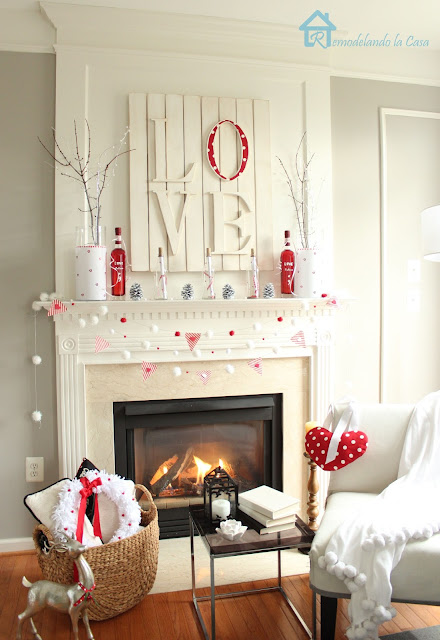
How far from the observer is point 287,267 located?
2828 mm

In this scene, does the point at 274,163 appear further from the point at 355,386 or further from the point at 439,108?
the point at 355,386

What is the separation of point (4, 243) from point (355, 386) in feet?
6.56

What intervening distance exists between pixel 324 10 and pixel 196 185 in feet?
3.43

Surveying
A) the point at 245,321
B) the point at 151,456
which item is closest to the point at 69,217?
the point at 245,321

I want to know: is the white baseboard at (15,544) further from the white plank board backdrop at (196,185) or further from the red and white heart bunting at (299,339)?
the red and white heart bunting at (299,339)

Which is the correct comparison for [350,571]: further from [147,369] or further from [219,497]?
[147,369]

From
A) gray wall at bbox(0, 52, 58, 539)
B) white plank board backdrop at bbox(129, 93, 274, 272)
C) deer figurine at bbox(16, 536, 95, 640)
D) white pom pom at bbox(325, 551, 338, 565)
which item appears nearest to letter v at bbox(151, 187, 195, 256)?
white plank board backdrop at bbox(129, 93, 274, 272)

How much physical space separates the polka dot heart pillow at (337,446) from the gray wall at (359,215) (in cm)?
72

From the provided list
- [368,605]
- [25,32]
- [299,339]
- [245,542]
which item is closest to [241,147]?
[299,339]

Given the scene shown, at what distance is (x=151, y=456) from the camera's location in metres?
2.96

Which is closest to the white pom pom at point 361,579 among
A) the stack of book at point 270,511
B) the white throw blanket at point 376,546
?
the white throw blanket at point 376,546

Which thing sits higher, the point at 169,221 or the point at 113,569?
the point at 169,221

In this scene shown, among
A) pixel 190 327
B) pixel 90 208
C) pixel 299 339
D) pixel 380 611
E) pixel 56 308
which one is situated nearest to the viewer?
pixel 380 611

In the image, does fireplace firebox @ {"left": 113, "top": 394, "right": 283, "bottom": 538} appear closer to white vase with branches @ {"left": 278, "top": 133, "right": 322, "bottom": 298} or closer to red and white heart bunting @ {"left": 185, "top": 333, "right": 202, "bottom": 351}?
red and white heart bunting @ {"left": 185, "top": 333, "right": 202, "bottom": 351}
